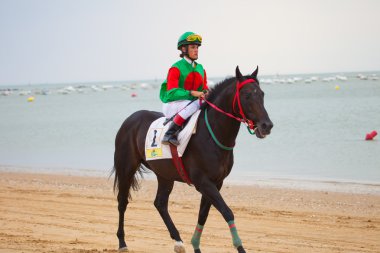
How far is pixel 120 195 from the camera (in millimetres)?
8430

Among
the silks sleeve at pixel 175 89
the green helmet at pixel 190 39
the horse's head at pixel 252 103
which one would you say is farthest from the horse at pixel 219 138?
the green helmet at pixel 190 39

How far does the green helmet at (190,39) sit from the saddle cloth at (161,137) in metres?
0.85

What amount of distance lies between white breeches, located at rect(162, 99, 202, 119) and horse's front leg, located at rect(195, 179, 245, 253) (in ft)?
2.96

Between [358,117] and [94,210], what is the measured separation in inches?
1292

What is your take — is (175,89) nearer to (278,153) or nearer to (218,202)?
(218,202)

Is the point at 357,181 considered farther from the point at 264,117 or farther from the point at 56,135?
the point at 56,135

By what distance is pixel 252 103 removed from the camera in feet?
20.6

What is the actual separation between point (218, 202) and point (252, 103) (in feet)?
3.76

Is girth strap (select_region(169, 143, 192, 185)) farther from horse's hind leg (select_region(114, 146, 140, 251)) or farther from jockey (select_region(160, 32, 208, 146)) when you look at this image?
horse's hind leg (select_region(114, 146, 140, 251))

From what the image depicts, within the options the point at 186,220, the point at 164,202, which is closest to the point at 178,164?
the point at 164,202

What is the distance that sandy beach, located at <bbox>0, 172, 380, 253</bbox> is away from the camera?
8.17m

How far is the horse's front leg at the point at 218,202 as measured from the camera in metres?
6.30

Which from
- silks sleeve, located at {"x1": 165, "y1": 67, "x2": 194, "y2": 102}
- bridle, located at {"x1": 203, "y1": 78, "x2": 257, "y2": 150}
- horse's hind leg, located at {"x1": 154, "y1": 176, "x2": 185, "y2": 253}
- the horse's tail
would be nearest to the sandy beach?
horse's hind leg, located at {"x1": 154, "y1": 176, "x2": 185, "y2": 253}

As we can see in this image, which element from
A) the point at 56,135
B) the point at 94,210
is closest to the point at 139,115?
the point at 94,210
